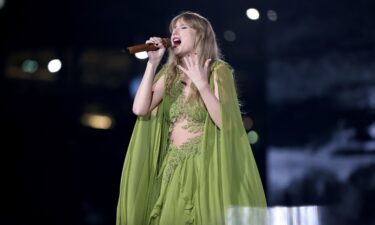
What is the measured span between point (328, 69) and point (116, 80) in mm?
871

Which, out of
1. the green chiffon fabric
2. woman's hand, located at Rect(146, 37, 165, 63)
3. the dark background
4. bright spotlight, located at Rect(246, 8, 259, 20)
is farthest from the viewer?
bright spotlight, located at Rect(246, 8, 259, 20)

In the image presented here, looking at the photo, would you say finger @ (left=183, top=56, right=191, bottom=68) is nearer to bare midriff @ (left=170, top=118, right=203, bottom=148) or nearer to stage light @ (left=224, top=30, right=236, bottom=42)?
bare midriff @ (left=170, top=118, right=203, bottom=148)

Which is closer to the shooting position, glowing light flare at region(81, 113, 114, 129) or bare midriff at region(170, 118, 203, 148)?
bare midriff at region(170, 118, 203, 148)

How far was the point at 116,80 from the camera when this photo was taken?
92.1 inches

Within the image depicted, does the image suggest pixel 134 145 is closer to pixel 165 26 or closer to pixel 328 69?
pixel 165 26

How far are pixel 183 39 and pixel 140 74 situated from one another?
691 millimetres

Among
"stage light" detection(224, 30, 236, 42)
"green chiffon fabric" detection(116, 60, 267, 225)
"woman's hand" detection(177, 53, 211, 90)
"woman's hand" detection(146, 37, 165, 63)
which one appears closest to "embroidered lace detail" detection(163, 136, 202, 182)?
"green chiffon fabric" detection(116, 60, 267, 225)

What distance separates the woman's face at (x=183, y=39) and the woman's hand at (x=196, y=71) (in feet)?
0.15

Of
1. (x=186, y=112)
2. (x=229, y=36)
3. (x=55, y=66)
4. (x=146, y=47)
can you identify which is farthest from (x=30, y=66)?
(x=186, y=112)

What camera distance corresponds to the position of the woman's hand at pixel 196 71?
156 cm

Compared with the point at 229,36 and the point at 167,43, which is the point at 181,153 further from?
the point at 229,36

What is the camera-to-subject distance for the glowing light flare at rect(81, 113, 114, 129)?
2299 mm

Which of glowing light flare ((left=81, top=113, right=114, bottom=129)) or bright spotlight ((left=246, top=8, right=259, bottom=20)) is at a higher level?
bright spotlight ((left=246, top=8, right=259, bottom=20))

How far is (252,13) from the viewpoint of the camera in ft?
7.78
